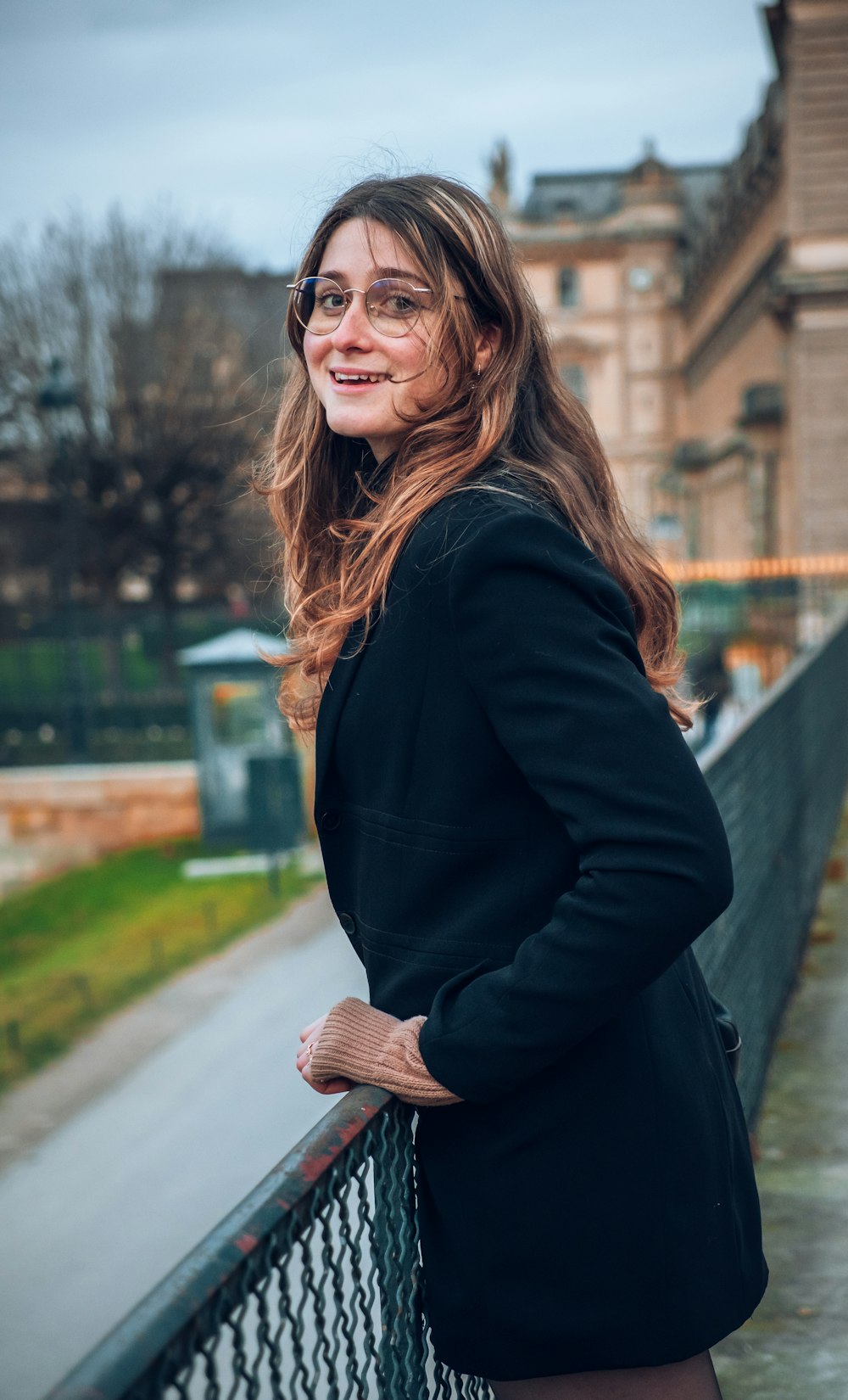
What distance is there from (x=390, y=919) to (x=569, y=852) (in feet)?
0.73

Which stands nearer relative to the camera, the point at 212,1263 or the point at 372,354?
the point at 212,1263

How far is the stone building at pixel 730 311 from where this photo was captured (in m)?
29.9

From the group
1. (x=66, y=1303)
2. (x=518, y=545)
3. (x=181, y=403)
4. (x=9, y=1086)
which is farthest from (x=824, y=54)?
(x=518, y=545)

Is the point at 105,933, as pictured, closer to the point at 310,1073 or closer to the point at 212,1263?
the point at 310,1073

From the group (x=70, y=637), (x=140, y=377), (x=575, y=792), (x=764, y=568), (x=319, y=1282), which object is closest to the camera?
(x=575, y=792)

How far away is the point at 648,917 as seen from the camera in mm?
1403

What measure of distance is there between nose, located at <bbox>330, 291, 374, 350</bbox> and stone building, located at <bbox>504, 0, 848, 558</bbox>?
746 millimetres

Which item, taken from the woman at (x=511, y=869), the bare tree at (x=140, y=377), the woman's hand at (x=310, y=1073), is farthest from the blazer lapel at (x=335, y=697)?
the bare tree at (x=140, y=377)

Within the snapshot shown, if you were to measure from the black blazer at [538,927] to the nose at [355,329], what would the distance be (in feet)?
1.00

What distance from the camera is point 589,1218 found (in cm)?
151

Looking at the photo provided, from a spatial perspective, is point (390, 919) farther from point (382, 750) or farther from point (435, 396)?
point (435, 396)

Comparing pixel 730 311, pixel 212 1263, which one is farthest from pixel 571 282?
pixel 212 1263

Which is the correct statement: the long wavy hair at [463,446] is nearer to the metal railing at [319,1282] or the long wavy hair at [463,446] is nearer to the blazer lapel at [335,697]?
the blazer lapel at [335,697]

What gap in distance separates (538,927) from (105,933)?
12.7 metres
